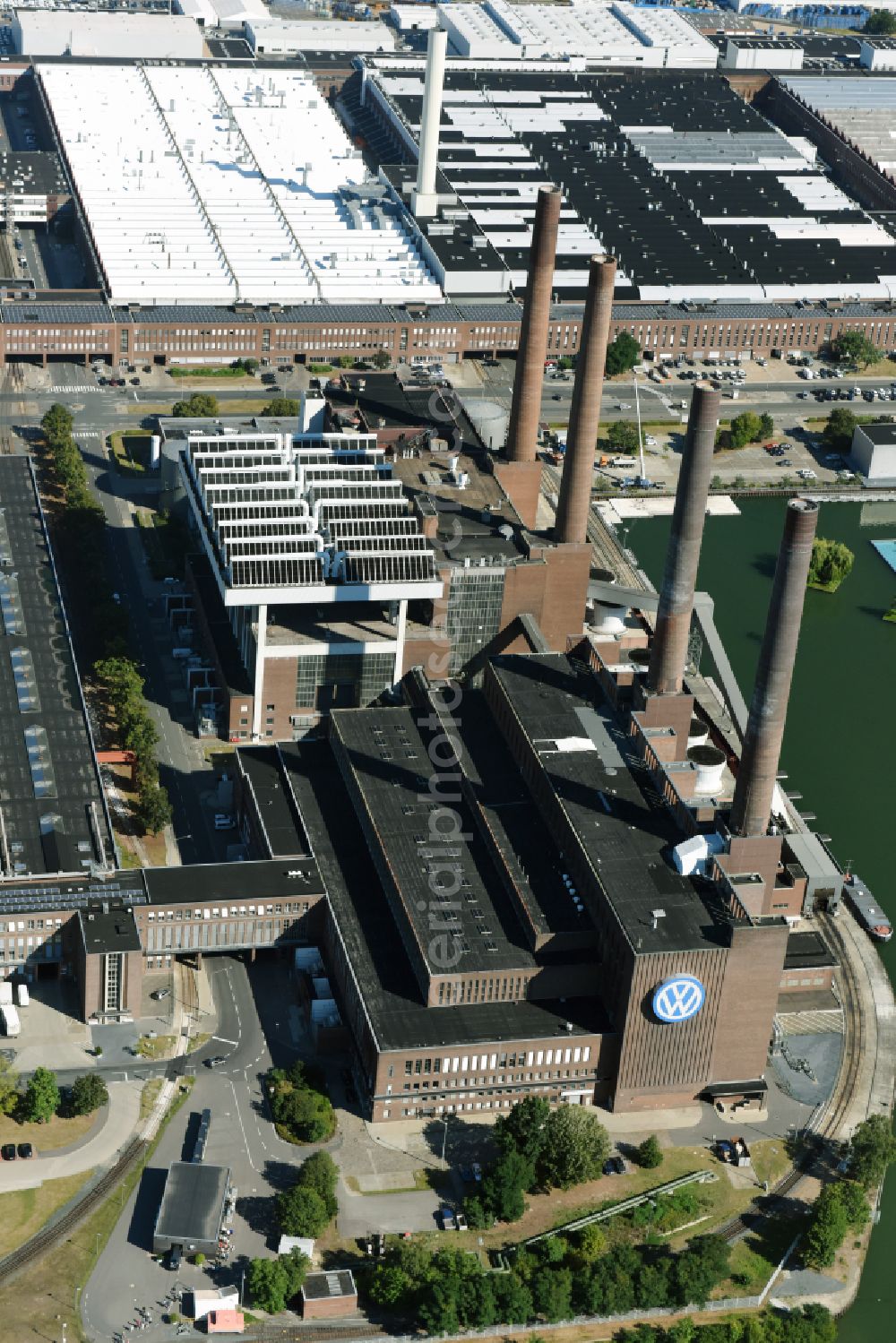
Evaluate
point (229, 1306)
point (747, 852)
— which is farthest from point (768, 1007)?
point (229, 1306)

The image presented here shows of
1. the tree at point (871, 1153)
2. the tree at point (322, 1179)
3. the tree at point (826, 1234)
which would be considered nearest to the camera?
the tree at point (322, 1179)

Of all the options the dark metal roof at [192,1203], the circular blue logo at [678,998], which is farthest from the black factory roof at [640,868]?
the dark metal roof at [192,1203]

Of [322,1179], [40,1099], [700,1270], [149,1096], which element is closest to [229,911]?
[149,1096]

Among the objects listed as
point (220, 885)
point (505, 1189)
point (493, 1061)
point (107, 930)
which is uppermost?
point (220, 885)

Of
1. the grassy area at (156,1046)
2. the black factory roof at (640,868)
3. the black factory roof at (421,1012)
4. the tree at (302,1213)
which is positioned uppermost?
the black factory roof at (640,868)

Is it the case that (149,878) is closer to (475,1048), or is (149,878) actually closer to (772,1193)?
(475,1048)

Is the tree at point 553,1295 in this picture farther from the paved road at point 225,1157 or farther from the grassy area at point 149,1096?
the grassy area at point 149,1096

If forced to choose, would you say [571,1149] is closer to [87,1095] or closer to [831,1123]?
[831,1123]
